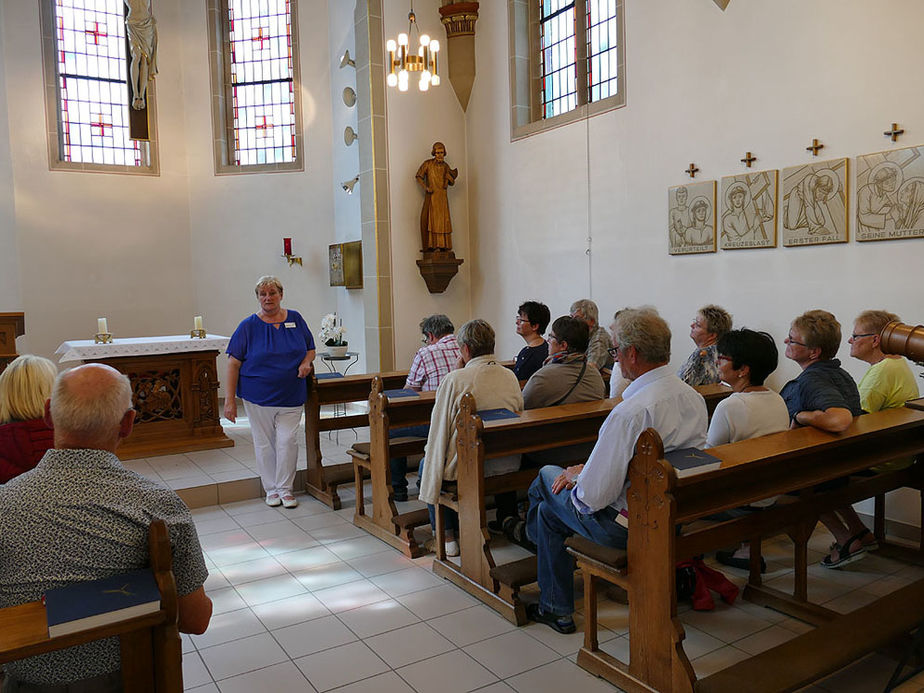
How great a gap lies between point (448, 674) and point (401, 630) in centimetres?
Result: 47

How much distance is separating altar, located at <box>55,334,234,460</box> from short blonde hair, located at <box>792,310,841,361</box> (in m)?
5.15

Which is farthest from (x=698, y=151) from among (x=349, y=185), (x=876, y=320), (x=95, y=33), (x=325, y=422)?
(x=95, y=33)

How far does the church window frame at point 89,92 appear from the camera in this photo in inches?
364

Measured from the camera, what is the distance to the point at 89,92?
966 centimetres

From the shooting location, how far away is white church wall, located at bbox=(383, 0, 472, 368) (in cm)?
842

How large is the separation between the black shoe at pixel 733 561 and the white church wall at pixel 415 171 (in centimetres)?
508

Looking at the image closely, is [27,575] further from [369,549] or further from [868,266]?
[868,266]

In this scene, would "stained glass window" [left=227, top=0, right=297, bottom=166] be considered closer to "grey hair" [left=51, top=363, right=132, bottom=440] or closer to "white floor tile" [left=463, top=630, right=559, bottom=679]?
"white floor tile" [left=463, top=630, right=559, bottom=679]

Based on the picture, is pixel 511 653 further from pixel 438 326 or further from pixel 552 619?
pixel 438 326

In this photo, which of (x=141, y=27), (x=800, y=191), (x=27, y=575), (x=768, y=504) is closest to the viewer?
(x=27, y=575)

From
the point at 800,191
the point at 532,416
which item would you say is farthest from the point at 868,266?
the point at 532,416

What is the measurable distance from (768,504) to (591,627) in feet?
3.35

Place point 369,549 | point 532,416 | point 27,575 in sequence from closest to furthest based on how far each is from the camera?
point 27,575
point 532,416
point 369,549

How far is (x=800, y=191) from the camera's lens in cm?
523
